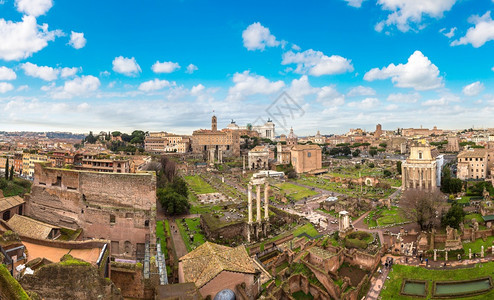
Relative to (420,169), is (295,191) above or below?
below

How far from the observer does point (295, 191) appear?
50594mm

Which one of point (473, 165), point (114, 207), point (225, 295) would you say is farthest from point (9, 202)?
point (473, 165)

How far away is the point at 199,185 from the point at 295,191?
1787cm

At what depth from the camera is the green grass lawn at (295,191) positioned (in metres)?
46.6

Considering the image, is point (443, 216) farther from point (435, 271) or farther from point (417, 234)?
point (435, 271)

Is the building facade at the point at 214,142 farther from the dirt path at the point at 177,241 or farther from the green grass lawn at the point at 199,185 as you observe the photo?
the dirt path at the point at 177,241

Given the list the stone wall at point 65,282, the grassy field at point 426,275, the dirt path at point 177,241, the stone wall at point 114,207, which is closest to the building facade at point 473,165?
the grassy field at point 426,275

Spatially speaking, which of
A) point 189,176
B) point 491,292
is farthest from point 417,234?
point 189,176

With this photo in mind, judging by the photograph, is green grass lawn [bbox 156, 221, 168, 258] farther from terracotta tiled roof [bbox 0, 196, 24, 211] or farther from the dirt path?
terracotta tiled roof [bbox 0, 196, 24, 211]

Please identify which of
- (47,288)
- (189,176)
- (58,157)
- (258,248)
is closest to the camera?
(47,288)

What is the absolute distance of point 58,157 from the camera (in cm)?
4453

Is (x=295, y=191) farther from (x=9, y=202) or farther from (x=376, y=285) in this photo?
(x=9, y=202)

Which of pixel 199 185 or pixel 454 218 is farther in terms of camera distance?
pixel 199 185

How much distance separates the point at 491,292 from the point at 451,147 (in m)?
76.7
